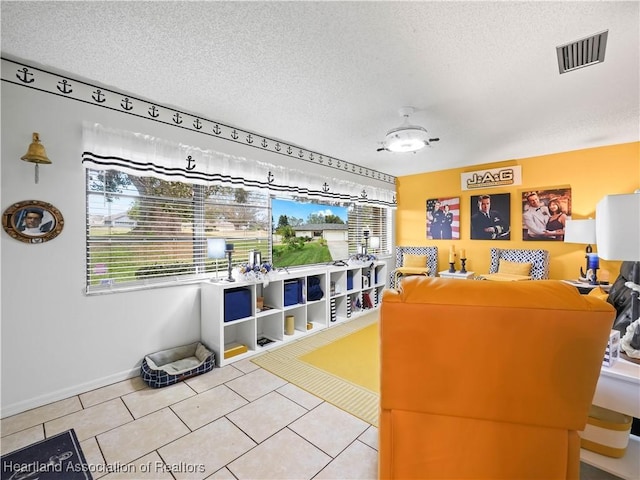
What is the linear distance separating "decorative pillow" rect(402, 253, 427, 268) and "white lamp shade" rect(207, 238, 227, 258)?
3.58m

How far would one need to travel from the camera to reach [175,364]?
2656 millimetres

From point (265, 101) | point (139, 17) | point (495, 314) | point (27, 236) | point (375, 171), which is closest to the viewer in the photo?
point (495, 314)

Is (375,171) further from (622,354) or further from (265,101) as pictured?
(622,354)

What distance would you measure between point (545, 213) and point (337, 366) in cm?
396

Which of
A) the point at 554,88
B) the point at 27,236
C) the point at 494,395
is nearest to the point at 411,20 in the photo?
the point at 554,88

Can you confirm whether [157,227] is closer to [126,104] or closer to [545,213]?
[126,104]

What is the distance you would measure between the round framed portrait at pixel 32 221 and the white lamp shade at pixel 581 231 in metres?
5.37

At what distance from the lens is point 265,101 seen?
8.41 ft

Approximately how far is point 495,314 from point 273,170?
303 centimetres

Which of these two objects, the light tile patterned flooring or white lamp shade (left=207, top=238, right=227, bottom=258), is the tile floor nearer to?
the light tile patterned flooring

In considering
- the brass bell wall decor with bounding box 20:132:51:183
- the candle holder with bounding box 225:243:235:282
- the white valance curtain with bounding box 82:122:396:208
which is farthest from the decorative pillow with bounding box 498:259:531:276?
A: the brass bell wall decor with bounding box 20:132:51:183

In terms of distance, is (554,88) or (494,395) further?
(554,88)

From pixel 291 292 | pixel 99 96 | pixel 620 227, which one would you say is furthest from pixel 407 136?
pixel 99 96

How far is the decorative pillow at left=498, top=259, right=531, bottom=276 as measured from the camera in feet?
14.0
